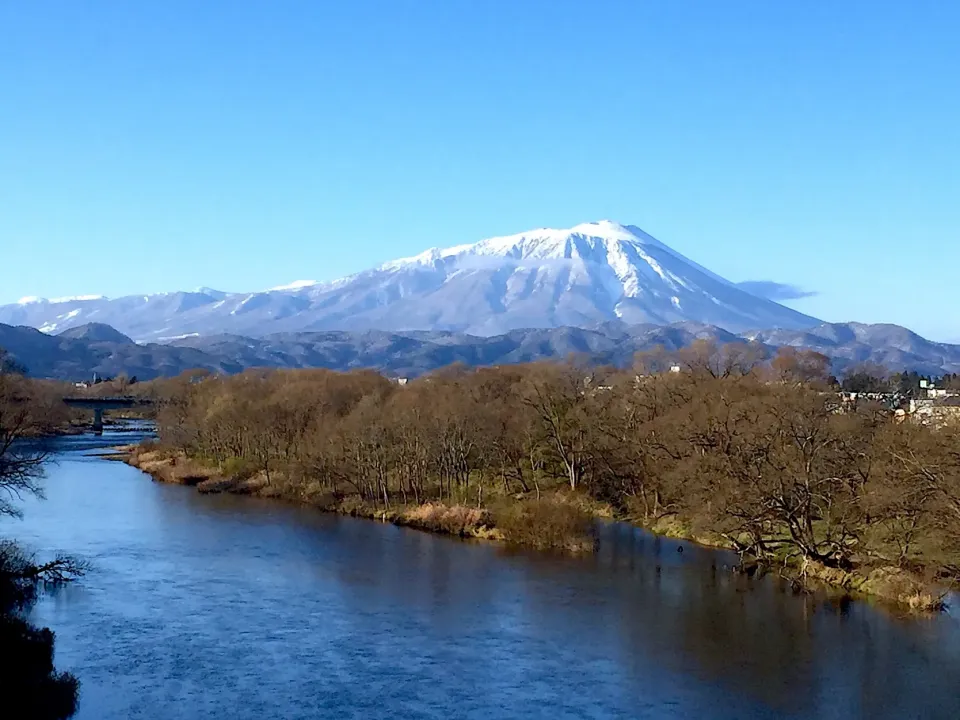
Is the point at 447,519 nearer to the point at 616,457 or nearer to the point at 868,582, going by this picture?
the point at 616,457

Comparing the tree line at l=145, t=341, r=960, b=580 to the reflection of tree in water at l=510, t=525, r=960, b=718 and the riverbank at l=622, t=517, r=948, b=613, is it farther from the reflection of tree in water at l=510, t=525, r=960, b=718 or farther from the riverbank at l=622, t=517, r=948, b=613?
the reflection of tree in water at l=510, t=525, r=960, b=718

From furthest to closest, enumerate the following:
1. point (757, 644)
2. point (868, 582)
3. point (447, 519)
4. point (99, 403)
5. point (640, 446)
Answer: point (99, 403) → point (640, 446) → point (447, 519) → point (868, 582) → point (757, 644)

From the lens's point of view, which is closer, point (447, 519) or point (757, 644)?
point (757, 644)

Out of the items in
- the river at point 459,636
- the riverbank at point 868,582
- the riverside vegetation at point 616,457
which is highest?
the riverside vegetation at point 616,457

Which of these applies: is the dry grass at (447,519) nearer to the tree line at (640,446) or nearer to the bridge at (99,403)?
the tree line at (640,446)

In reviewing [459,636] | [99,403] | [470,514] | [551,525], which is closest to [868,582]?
[551,525]

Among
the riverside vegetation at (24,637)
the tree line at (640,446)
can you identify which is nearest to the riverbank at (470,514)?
the tree line at (640,446)
